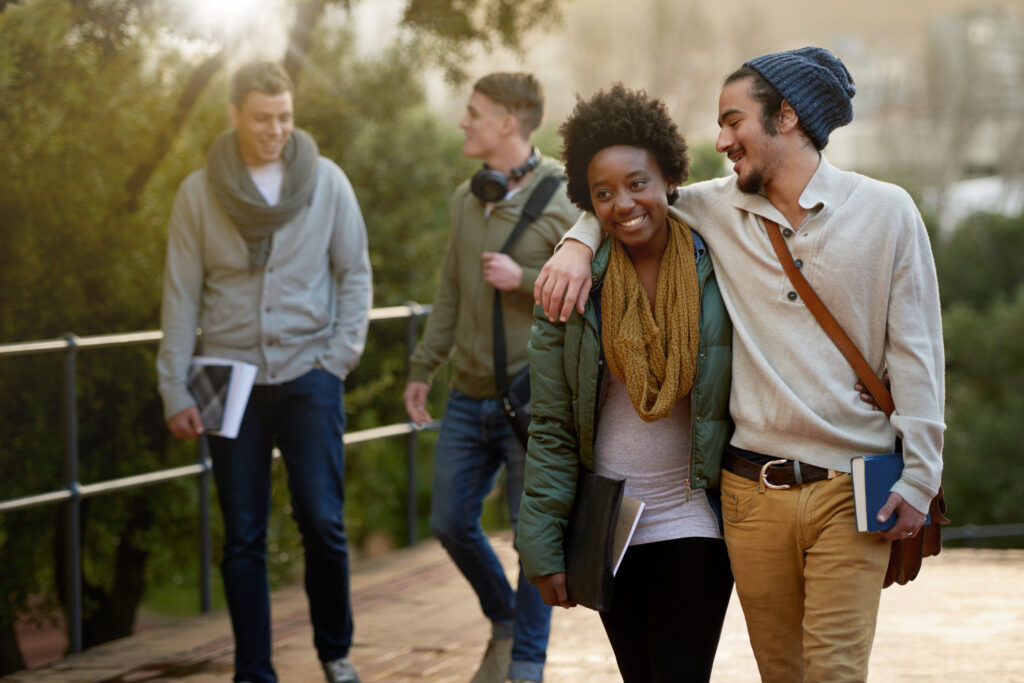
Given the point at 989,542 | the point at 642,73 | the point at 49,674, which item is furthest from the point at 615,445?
the point at 642,73

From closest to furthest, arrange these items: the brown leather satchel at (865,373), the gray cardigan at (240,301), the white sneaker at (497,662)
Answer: the brown leather satchel at (865,373) < the gray cardigan at (240,301) < the white sneaker at (497,662)

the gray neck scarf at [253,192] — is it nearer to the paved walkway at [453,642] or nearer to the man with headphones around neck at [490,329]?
the man with headphones around neck at [490,329]

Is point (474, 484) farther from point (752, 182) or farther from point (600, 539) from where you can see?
point (752, 182)

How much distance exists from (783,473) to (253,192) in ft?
7.23

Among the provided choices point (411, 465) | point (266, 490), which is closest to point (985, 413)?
point (411, 465)

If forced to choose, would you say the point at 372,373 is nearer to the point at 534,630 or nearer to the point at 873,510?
the point at 534,630

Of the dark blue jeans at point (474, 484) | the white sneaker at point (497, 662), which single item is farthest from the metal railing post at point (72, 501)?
the white sneaker at point (497, 662)

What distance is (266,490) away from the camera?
169 inches

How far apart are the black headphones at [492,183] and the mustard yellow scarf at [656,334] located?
150cm

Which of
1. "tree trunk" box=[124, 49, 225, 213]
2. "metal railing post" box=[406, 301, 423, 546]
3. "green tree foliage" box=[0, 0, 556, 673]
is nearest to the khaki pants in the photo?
"metal railing post" box=[406, 301, 423, 546]

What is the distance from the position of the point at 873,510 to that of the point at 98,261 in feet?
22.8

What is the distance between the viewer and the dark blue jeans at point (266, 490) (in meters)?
4.23

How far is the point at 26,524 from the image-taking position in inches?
320

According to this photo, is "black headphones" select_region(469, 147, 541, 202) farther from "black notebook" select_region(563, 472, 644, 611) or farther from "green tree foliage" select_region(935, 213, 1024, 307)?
"green tree foliage" select_region(935, 213, 1024, 307)
